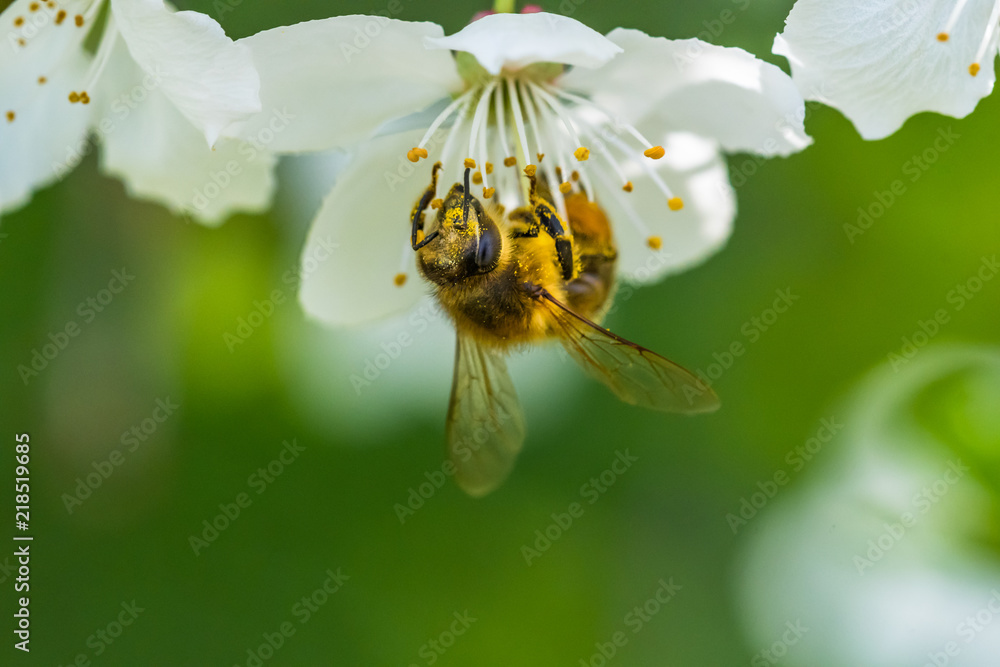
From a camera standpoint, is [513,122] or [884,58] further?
[513,122]

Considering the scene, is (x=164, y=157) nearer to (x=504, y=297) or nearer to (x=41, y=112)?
(x=41, y=112)

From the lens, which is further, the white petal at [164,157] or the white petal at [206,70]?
the white petal at [164,157]

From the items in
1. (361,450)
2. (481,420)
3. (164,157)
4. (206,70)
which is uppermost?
(206,70)

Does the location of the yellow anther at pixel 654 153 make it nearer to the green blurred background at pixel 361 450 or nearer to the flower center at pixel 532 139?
the flower center at pixel 532 139

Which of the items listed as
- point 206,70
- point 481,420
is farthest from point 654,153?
point 206,70

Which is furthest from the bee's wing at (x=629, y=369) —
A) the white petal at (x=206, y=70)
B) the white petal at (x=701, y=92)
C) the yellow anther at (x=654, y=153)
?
the white petal at (x=206, y=70)

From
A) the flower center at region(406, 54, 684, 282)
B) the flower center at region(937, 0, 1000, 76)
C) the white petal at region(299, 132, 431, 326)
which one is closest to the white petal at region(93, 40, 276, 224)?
the white petal at region(299, 132, 431, 326)
